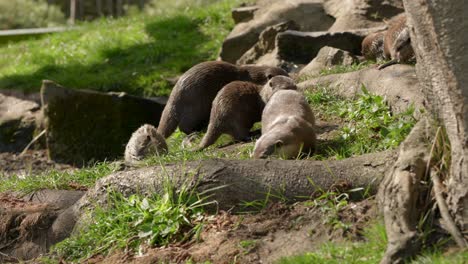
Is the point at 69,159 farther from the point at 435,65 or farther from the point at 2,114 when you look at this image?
the point at 435,65

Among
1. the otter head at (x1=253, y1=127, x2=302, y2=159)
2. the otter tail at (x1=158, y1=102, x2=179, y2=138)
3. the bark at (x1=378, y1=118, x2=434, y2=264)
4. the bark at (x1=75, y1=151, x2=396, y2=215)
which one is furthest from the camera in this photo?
the otter tail at (x1=158, y1=102, x2=179, y2=138)

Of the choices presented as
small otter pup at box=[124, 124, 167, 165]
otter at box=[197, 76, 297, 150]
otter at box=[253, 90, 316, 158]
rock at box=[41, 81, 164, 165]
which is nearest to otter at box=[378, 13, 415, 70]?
otter at box=[197, 76, 297, 150]

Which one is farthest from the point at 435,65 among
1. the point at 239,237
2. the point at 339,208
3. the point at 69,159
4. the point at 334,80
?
the point at 69,159

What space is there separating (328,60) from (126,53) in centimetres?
538

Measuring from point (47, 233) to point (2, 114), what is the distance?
24.5ft

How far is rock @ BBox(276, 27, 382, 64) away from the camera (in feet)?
32.4

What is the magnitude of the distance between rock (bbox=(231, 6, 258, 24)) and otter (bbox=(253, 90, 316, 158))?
6.08 metres

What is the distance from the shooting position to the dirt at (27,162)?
11.3m

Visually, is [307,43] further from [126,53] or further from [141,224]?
[141,224]

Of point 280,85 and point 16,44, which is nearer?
point 280,85

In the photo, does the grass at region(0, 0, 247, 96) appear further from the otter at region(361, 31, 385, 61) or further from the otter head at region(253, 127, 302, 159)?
the otter head at region(253, 127, 302, 159)

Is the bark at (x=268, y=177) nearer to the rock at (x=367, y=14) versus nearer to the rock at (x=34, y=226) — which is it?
the rock at (x=34, y=226)

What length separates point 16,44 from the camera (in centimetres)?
1583

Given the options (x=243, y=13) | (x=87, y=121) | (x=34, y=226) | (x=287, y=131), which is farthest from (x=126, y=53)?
(x=34, y=226)
